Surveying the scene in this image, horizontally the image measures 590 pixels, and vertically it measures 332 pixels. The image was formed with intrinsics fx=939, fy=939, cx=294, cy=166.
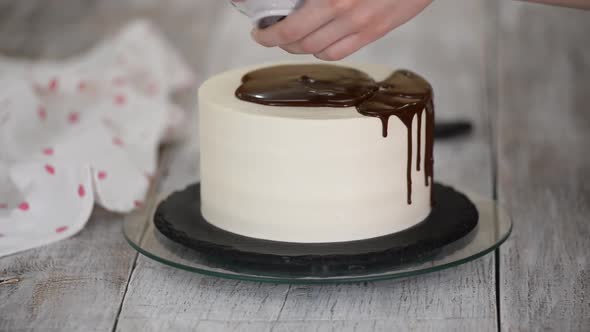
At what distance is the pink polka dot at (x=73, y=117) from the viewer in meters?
1.75

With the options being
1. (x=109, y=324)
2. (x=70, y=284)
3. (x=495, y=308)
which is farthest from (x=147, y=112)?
(x=495, y=308)

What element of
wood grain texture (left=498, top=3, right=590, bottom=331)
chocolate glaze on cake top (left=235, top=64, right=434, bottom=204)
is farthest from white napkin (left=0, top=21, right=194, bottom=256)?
wood grain texture (left=498, top=3, right=590, bottom=331)

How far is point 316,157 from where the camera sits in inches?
44.3

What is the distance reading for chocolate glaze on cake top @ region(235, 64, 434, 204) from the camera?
1153 mm

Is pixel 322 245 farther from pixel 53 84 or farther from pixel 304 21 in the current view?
pixel 53 84

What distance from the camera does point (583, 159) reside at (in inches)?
64.0

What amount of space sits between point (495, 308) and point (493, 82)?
1068 millimetres

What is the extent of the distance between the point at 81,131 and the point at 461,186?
0.65 metres

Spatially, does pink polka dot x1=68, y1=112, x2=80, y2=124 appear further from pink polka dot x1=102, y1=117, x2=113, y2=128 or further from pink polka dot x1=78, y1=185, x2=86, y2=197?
pink polka dot x1=78, y1=185, x2=86, y2=197

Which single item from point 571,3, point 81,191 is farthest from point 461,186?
point 81,191

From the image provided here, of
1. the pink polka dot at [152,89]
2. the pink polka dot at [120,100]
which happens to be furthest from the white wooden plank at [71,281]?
the pink polka dot at [152,89]

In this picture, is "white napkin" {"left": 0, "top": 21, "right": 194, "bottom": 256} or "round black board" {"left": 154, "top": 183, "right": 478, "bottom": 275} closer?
"round black board" {"left": 154, "top": 183, "right": 478, "bottom": 275}

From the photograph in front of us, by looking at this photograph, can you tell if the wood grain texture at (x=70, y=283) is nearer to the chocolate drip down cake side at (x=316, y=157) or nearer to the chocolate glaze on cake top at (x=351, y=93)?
the chocolate drip down cake side at (x=316, y=157)

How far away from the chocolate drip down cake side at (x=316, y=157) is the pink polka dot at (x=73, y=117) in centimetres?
59
